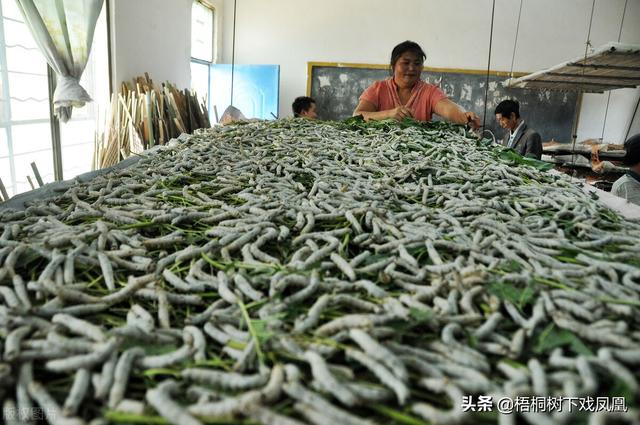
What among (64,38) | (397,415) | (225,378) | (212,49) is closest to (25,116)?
(64,38)

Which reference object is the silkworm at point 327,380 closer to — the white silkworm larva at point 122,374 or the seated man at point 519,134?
the white silkworm larva at point 122,374

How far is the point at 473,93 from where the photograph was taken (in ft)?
31.6

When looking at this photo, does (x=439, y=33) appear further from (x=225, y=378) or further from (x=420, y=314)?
(x=225, y=378)

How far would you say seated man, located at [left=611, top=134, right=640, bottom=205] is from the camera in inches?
112

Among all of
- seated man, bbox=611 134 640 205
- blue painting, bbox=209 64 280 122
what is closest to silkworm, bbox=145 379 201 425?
seated man, bbox=611 134 640 205

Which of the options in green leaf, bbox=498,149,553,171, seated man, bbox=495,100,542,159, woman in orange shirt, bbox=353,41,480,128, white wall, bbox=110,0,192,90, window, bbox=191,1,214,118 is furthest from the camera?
window, bbox=191,1,214,118

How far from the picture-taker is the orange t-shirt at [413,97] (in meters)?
4.54

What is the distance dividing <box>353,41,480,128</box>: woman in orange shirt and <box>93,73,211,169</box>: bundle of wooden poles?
2698mm

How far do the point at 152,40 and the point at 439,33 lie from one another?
6131mm

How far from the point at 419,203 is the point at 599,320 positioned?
38.2 inches

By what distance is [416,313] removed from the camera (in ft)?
2.96

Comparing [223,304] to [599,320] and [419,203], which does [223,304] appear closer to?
[599,320]

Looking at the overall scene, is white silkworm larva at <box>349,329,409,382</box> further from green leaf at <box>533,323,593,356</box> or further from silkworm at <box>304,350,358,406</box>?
green leaf at <box>533,323,593,356</box>

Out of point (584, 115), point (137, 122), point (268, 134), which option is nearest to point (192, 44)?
point (137, 122)
